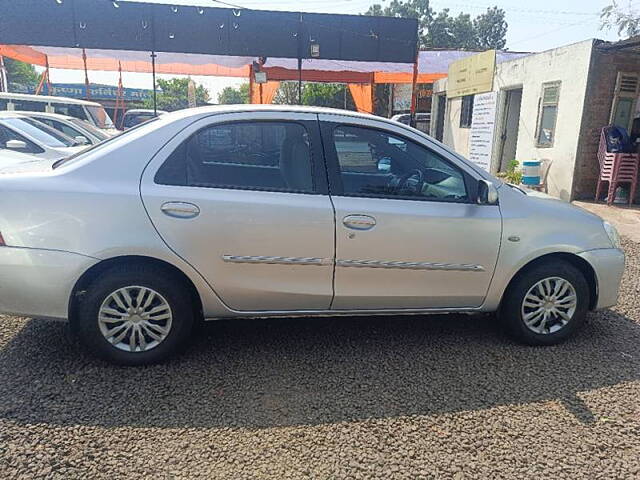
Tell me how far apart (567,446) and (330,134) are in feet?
7.65

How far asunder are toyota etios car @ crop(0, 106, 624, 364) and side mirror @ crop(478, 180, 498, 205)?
11 mm

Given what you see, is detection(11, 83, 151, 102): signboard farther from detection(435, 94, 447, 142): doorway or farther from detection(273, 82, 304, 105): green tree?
detection(435, 94, 447, 142): doorway

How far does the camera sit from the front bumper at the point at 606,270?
3.66 m

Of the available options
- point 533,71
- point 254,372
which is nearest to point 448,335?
point 254,372

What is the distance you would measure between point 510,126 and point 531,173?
311 cm

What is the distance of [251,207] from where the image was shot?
311 centimetres

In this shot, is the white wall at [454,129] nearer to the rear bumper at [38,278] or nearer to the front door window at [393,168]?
the front door window at [393,168]

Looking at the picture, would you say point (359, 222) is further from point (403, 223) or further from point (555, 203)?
point (555, 203)

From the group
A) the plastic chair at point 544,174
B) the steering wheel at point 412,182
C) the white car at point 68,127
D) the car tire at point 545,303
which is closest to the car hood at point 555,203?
the car tire at point 545,303

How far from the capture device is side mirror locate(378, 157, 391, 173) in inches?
141

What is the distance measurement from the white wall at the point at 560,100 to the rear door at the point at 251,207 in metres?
8.29

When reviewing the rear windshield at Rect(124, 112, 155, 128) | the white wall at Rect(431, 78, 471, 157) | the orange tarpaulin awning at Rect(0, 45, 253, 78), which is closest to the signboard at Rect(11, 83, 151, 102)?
the orange tarpaulin awning at Rect(0, 45, 253, 78)

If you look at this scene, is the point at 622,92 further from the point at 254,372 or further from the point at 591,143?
the point at 254,372

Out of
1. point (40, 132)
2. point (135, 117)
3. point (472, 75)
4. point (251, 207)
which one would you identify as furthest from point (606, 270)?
point (135, 117)
